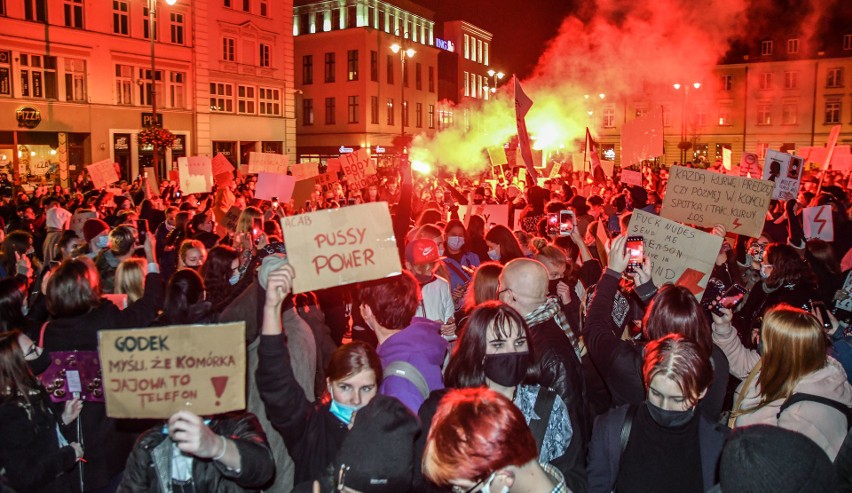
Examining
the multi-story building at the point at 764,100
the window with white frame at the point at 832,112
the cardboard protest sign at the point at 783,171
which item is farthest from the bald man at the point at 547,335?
the window with white frame at the point at 832,112

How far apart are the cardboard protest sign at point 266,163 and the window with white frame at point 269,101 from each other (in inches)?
1120

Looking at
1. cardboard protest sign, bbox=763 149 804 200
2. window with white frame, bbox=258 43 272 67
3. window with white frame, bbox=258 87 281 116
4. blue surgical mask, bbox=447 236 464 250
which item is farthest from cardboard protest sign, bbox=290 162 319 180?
window with white frame, bbox=258 43 272 67

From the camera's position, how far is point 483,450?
7.36 ft

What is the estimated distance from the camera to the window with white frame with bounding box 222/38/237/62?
134 ft

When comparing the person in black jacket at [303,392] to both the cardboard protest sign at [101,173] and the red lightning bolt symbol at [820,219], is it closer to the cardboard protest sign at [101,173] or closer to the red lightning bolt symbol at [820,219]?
the red lightning bolt symbol at [820,219]

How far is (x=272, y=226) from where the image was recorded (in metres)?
9.62

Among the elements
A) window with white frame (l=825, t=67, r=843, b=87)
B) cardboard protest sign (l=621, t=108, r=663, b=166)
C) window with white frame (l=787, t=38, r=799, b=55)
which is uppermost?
window with white frame (l=787, t=38, r=799, b=55)

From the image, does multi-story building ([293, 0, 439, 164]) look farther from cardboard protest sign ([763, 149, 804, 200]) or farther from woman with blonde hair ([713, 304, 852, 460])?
woman with blonde hair ([713, 304, 852, 460])

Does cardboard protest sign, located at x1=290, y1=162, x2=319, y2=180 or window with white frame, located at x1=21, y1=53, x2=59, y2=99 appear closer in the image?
cardboard protest sign, located at x1=290, y1=162, x2=319, y2=180

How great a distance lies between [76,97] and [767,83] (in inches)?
2327

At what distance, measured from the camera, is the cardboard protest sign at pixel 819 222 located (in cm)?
926

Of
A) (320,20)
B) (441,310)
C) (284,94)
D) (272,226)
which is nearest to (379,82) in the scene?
(320,20)

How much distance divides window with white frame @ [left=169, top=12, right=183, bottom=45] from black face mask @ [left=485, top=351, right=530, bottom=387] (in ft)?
127

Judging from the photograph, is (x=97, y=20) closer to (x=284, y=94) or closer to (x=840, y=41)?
(x=284, y=94)
